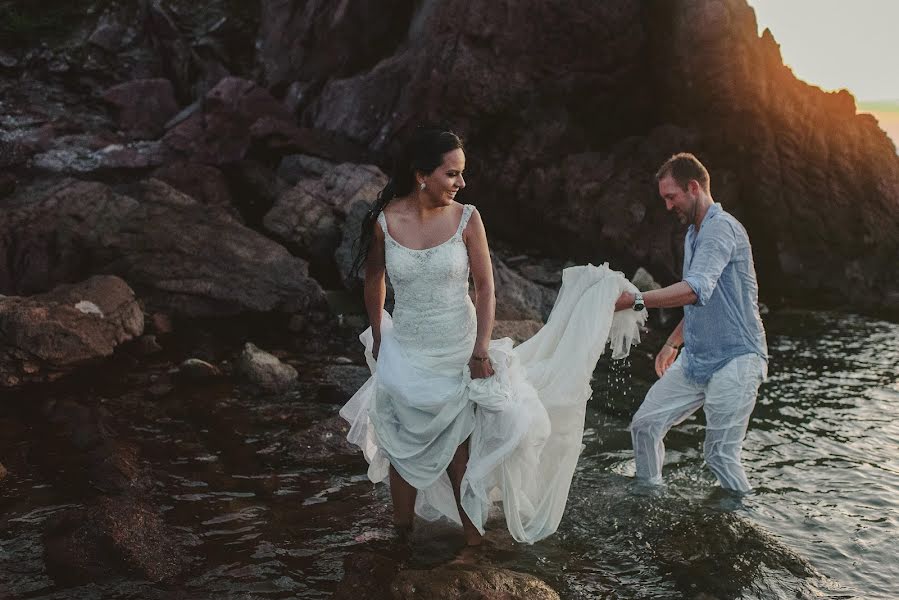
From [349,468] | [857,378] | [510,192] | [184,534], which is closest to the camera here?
[184,534]

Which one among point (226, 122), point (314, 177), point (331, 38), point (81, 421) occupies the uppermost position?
point (331, 38)

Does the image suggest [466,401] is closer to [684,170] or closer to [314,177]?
[684,170]

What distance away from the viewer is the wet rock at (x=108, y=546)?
520 centimetres

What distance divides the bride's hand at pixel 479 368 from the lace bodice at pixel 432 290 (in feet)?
0.69

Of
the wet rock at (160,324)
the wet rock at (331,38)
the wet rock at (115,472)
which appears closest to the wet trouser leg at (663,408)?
the wet rock at (115,472)

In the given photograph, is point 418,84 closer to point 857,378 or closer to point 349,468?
point 857,378

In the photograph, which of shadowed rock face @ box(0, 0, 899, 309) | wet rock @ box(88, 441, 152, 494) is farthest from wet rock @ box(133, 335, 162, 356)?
shadowed rock face @ box(0, 0, 899, 309)

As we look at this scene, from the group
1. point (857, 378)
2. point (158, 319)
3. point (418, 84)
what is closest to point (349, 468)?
point (158, 319)

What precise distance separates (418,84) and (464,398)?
15.3 meters

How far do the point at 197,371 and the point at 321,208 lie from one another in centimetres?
600

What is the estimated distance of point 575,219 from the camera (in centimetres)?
1766

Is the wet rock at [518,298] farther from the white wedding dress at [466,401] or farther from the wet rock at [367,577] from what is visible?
the wet rock at [367,577]

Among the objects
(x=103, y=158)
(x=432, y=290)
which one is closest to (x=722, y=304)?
(x=432, y=290)

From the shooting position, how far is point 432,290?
204 inches
